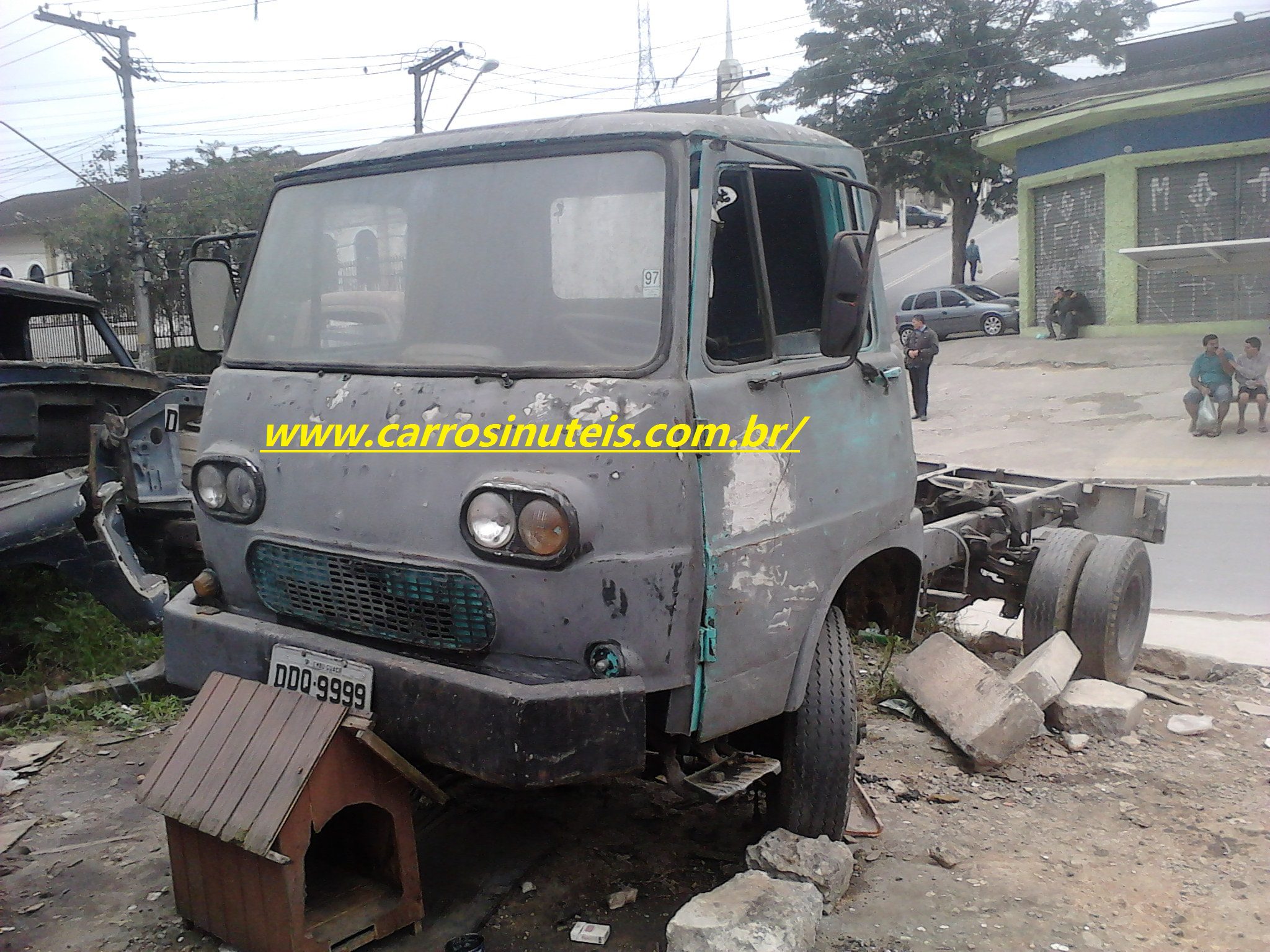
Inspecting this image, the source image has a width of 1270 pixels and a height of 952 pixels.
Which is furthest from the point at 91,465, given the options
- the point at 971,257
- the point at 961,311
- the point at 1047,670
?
the point at 971,257

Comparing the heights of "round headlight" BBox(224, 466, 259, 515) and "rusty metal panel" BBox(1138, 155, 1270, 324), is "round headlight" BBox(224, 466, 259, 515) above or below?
below

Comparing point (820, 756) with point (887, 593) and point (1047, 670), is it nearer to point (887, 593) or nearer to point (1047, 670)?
point (887, 593)

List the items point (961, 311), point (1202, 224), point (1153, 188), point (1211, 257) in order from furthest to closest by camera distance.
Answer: point (961, 311) → point (1153, 188) → point (1202, 224) → point (1211, 257)

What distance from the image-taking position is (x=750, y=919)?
9.09 ft

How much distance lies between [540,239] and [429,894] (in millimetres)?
2044

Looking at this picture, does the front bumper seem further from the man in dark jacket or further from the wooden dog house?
the man in dark jacket

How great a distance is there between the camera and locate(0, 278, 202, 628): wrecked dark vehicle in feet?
16.0

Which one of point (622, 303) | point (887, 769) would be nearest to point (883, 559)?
point (887, 769)

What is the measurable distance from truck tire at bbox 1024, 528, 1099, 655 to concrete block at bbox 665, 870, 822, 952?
2.77 m

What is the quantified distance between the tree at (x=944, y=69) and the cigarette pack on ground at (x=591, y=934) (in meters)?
25.8

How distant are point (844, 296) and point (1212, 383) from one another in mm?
11929

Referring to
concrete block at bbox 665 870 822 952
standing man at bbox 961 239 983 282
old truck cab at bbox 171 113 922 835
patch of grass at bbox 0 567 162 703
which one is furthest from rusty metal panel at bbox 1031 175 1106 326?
concrete block at bbox 665 870 822 952

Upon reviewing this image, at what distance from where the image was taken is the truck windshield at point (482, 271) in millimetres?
2891

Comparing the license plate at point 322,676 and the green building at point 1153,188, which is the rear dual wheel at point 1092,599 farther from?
the green building at point 1153,188
